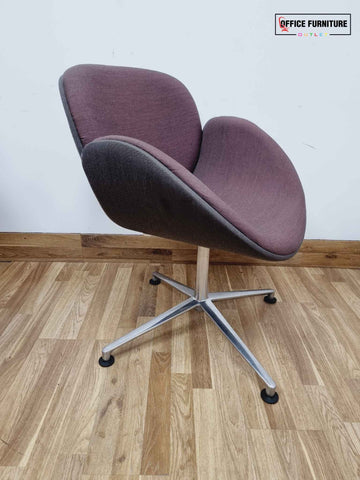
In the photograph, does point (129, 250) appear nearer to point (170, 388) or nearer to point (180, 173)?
point (170, 388)

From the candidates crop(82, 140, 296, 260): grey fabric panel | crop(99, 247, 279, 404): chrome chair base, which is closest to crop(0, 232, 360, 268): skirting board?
crop(99, 247, 279, 404): chrome chair base

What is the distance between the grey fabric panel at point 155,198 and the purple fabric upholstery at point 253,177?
0.15 meters

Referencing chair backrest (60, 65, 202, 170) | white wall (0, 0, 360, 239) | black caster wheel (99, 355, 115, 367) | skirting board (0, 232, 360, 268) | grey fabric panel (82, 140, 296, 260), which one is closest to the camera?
grey fabric panel (82, 140, 296, 260)

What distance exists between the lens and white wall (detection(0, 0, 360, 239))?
134 cm

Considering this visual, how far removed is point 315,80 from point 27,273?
5.08 feet

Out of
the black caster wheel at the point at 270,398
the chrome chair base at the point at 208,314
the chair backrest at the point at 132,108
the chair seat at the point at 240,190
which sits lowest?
the black caster wheel at the point at 270,398

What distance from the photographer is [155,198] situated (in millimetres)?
741

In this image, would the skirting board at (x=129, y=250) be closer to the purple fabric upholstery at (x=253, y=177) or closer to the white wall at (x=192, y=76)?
the white wall at (x=192, y=76)

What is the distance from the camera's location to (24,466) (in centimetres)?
74

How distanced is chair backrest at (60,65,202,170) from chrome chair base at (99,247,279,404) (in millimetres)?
403

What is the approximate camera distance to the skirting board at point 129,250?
165 centimetres

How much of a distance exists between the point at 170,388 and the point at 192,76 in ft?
3.99

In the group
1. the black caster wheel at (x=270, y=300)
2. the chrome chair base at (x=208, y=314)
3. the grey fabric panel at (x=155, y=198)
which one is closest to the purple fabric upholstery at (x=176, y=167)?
the grey fabric panel at (x=155, y=198)

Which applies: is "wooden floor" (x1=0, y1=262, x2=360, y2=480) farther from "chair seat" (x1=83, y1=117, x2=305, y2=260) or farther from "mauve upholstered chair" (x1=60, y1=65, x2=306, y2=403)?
"chair seat" (x1=83, y1=117, x2=305, y2=260)
